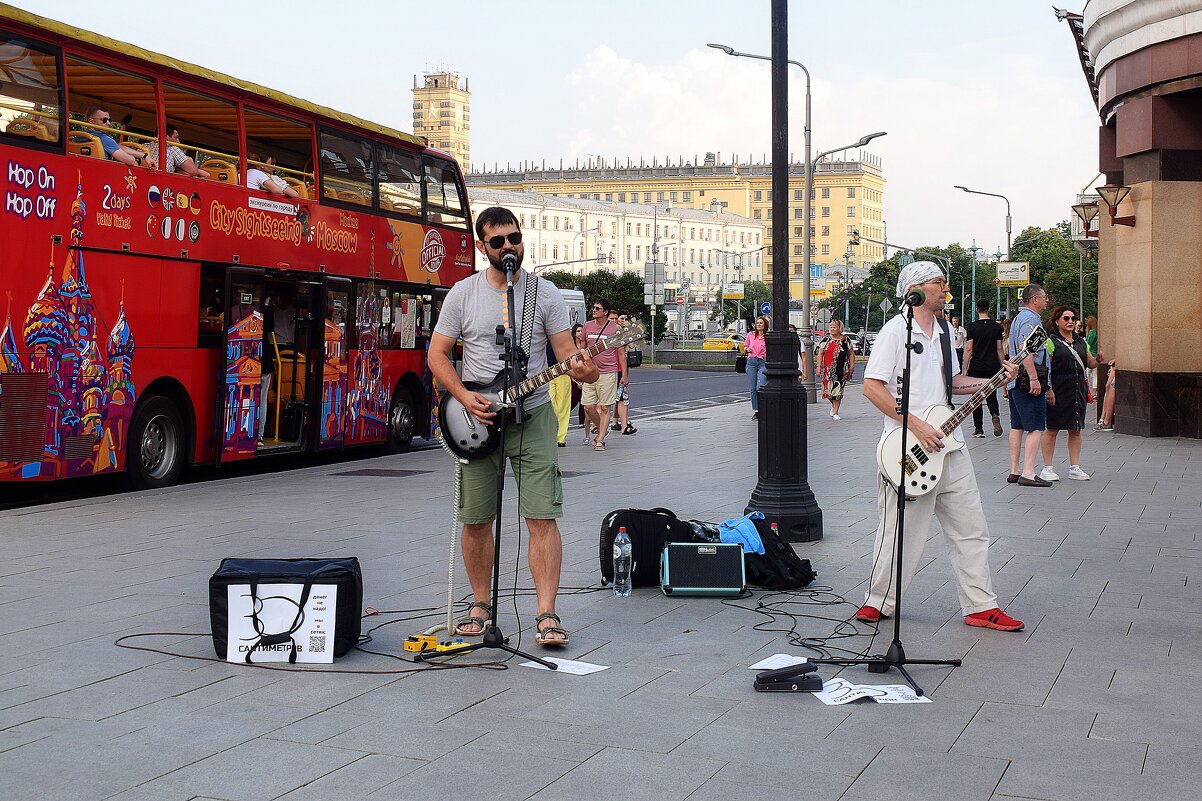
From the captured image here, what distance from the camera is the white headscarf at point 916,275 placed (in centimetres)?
695

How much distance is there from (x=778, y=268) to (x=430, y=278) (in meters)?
9.73

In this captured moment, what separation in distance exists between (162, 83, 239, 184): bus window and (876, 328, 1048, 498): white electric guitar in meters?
9.54

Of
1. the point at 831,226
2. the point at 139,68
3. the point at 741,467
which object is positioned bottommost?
the point at 741,467

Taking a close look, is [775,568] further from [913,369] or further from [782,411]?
[782,411]

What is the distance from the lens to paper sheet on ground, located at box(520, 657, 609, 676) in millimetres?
5973

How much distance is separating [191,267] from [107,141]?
1.62 meters

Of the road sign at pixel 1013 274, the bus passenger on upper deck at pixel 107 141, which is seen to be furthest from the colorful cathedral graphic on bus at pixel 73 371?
the road sign at pixel 1013 274

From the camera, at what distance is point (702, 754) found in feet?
15.7

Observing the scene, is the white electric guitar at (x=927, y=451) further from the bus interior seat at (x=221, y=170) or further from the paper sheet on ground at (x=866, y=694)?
the bus interior seat at (x=221, y=170)

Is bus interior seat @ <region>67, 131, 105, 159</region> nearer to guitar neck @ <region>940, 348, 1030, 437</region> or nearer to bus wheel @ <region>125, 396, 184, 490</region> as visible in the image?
bus wheel @ <region>125, 396, 184, 490</region>

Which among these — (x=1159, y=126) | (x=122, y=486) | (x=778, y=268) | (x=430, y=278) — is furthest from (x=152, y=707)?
(x=1159, y=126)

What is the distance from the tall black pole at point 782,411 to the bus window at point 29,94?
252 inches

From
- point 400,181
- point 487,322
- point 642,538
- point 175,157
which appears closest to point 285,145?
point 175,157

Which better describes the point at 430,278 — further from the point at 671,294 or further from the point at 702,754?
the point at 671,294
